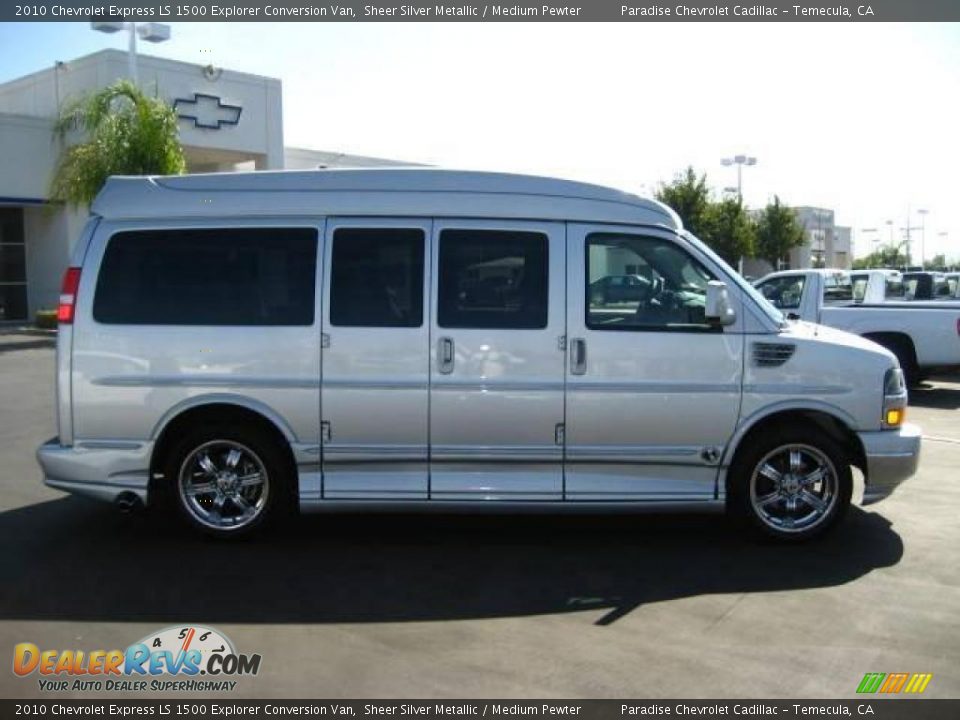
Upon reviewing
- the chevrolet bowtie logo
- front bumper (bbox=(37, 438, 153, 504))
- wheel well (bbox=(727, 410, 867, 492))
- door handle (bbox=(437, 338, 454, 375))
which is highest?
the chevrolet bowtie logo

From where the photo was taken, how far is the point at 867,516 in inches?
265

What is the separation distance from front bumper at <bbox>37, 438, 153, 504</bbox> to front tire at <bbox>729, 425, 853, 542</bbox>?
3.93m

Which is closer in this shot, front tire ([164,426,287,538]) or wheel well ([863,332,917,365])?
front tire ([164,426,287,538])

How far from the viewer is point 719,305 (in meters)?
5.77

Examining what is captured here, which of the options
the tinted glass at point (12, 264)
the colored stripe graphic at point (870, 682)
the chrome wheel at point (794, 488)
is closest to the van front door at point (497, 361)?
the chrome wheel at point (794, 488)

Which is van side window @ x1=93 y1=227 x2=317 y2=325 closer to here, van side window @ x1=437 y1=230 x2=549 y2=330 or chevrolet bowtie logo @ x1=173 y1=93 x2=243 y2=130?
van side window @ x1=437 y1=230 x2=549 y2=330

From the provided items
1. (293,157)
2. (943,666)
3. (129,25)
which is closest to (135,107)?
(129,25)

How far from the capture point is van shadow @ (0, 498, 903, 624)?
4.92m

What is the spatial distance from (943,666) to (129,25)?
1081 inches

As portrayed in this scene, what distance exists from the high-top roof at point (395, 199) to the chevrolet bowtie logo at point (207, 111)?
24.3 m

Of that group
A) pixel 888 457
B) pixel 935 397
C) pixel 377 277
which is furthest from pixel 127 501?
pixel 935 397

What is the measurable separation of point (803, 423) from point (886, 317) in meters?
7.79

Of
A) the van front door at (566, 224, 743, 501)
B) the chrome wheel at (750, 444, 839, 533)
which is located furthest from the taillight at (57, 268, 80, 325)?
the chrome wheel at (750, 444, 839, 533)

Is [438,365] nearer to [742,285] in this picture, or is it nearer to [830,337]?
[742,285]
